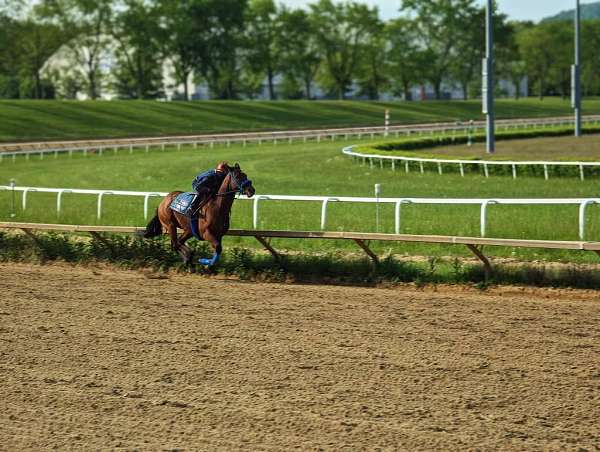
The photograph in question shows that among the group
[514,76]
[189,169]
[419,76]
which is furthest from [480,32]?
[189,169]

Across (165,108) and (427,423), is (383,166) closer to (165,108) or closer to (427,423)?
(427,423)

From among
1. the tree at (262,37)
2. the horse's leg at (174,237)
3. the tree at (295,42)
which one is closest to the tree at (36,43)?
the tree at (262,37)

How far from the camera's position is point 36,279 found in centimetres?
1127

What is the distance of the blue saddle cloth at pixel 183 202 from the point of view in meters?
11.1

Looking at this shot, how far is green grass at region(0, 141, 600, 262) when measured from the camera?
13.1 m

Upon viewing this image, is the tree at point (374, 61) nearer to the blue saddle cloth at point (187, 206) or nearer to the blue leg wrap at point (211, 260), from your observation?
the blue saddle cloth at point (187, 206)

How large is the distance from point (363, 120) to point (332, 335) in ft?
214

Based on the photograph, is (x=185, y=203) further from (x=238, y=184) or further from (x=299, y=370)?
(x=299, y=370)

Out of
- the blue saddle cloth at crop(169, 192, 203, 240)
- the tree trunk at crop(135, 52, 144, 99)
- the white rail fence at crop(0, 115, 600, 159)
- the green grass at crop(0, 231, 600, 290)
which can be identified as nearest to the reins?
the blue saddle cloth at crop(169, 192, 203, 240)

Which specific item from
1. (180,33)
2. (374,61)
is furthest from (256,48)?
(374,61)

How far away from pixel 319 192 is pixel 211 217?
10030 mm

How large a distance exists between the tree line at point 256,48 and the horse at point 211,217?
60.9 m

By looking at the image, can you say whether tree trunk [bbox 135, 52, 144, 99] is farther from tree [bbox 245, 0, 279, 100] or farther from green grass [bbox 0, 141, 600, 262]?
green grass [bbox 0, 141, 600, 262]

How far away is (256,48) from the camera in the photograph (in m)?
83.9
